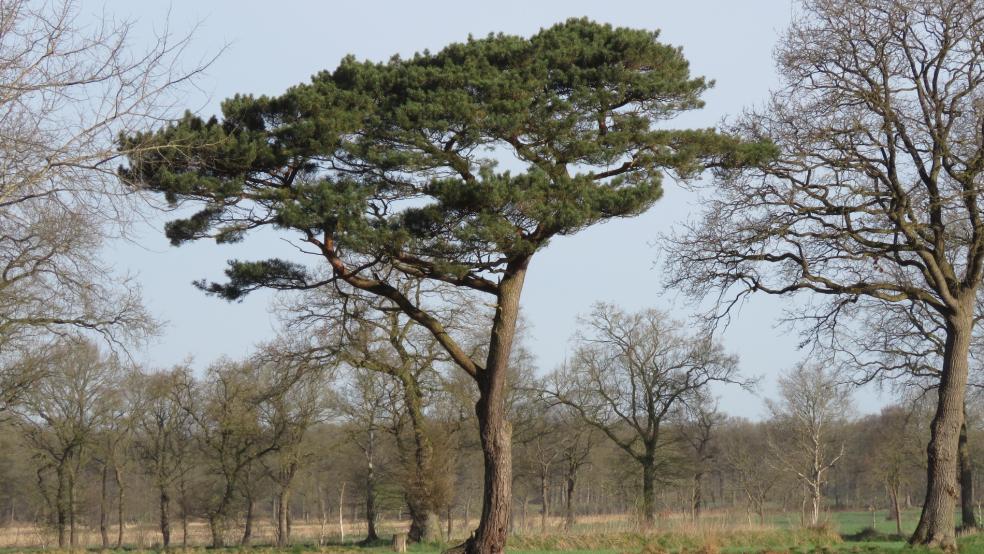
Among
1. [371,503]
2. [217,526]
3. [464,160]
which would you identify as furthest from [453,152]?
[217,526]

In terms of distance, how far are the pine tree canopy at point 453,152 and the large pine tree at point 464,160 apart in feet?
0.10

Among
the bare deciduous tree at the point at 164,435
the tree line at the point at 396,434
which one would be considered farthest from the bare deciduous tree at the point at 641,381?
the bare deciduous tree at the point at 164,435

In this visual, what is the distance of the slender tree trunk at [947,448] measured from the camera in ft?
41.7

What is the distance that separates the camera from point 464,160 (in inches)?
535

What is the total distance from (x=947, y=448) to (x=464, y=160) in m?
8.81

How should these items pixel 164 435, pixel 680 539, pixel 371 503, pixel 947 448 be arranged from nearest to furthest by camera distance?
pixel 947 448 → pixel 680 539 → pixel 371 503 → pixel 164 435

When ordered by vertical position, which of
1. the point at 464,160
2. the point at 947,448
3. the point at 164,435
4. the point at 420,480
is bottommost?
the point at 420,480

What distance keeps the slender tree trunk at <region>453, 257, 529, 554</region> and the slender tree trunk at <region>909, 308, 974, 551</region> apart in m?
6.36

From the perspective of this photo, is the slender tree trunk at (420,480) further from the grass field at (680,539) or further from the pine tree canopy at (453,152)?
the pine tree canopy at (453,152)

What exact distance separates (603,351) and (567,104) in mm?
21781

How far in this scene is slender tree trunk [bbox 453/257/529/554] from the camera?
1352 centimetres

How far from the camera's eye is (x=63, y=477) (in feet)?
114

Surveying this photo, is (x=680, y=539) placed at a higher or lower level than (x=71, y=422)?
lower

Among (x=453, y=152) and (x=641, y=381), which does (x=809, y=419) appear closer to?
(x=641, y=381)
